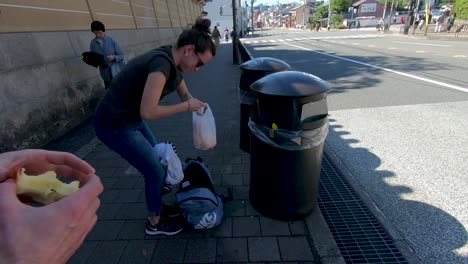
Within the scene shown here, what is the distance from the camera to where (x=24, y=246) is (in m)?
0.54

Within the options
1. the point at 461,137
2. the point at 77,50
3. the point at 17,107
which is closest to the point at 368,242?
the point at 461,137

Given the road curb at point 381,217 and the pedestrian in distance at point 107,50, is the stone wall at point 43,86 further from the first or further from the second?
the road curb at point 381,217

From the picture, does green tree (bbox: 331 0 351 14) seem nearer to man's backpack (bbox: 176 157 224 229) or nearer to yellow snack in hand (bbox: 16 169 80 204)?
man's backpack (bbox: 176 157 224 229)

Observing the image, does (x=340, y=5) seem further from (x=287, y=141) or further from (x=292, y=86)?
(x=287, y=141)

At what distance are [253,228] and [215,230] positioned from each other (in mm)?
374

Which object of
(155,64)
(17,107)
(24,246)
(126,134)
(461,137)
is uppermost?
(155,64)

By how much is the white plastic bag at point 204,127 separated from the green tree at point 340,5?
7913 cm

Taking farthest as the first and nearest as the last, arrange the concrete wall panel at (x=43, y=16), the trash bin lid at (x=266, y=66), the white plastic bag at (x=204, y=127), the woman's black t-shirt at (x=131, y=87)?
1. the concrete wall panel at (x=43, y=16)
2. the trash bin lid at (x=266, y=66)
3. the white plastic bag at (x=204, y=127)
4. the woman's black t-shirt at (x=131, y=87)

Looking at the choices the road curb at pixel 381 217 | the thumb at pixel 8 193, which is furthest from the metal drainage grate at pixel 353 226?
the thumb at pixel 8 193

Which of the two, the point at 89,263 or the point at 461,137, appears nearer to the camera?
the point at 89,263

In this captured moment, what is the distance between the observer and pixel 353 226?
2617 mm

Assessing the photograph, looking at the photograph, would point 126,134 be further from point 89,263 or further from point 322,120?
point 322,120

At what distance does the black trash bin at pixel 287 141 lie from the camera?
225 cm

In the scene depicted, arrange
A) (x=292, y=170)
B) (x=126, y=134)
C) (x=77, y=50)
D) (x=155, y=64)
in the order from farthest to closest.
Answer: (x=77, y=50)
(x=292, y=170)
(x=126, y=134)
(x=155, y=64)
